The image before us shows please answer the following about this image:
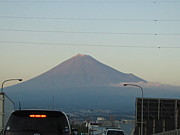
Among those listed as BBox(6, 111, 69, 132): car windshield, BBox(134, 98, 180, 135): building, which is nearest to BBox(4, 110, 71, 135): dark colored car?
BBox(6, 111, 69, 132): car windshield

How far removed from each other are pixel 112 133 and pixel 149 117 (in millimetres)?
17871

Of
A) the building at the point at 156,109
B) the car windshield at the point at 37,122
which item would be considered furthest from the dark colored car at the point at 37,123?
the building at the point at 156,109

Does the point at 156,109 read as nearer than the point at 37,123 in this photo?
No

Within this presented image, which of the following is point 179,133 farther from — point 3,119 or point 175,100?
point 175,100

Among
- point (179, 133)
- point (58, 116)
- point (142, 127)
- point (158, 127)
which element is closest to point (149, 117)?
point (142, 127)

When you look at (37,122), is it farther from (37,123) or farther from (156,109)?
(156,109)

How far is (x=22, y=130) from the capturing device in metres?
12.1

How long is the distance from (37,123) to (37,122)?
28 millimetres

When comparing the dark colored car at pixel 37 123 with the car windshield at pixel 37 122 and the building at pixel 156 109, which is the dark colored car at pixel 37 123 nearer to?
the car windshield at pixel 37 122

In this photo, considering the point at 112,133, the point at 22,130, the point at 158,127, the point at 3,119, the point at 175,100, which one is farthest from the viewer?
the point at 175,100

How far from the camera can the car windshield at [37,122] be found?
12203 mm

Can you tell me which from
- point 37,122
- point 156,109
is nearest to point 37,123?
point 37,122

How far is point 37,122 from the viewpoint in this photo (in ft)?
40.2

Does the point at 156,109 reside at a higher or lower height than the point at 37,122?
lower
